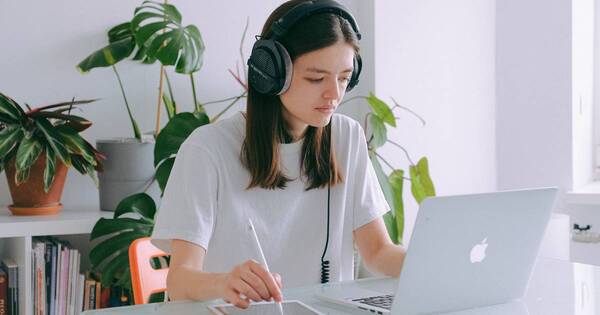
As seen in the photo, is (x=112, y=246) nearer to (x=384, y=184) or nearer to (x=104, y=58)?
(x=104, y=58)

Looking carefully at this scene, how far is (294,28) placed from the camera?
1514 mm

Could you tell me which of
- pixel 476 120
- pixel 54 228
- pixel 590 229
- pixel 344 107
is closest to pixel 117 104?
pixel 54 228

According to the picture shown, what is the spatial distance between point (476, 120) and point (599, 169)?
537 mm

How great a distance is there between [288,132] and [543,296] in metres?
0.62

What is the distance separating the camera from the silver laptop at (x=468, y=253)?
1124 mm

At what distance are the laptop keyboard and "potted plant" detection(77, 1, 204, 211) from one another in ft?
4.23

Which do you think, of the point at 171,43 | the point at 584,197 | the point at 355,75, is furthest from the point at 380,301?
the point at 584,197

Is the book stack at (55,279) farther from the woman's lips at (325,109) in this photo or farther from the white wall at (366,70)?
the woman's lips at (325,109)

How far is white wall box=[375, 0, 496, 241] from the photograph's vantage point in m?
3.04

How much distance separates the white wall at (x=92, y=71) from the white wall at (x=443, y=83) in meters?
0.62

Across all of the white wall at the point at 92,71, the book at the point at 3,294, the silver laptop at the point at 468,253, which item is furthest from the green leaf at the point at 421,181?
the silver laptop at the point at 468,253

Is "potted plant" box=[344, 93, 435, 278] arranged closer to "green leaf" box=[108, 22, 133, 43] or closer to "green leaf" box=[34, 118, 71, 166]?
"green leaf" box=[108, 22, 133, 43]

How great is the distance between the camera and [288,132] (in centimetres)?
167

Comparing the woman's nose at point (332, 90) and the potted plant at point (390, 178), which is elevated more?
the woman's nose at point (332, 90)
